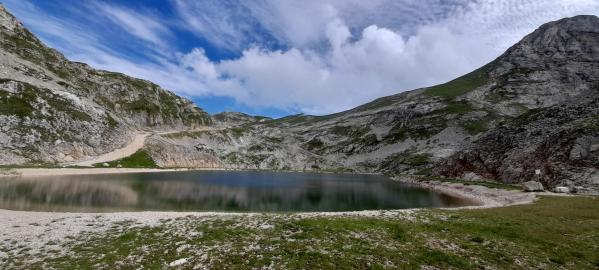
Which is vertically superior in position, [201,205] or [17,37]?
[17,37]

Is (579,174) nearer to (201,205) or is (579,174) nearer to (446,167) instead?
(446,167)

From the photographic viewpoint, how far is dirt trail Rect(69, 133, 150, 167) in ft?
352

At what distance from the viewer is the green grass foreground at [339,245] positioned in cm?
2034

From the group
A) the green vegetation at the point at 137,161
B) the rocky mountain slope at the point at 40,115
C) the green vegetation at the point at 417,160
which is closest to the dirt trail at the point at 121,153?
the green vegetation at the point at 137,161

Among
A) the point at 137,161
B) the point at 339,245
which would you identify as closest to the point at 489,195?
the point at 339,245

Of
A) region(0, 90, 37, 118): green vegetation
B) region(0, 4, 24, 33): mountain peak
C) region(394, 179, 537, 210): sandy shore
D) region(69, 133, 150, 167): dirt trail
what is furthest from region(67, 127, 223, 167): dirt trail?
region(394, 179, 537, 210): sandy shore

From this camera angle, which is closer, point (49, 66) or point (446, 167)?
point (446, 167)

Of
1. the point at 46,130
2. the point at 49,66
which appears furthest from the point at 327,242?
the point at 49,66

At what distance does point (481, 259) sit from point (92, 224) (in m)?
31.2

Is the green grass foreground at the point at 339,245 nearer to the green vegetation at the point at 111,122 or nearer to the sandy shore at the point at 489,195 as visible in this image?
the sandy shore at the point at 489,195

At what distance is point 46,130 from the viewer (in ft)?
338

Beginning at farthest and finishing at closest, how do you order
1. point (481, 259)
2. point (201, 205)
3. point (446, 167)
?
point (446, 167), point (201, 205), point (481, 259)

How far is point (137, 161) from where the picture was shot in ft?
419

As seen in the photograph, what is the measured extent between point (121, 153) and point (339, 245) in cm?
12495
